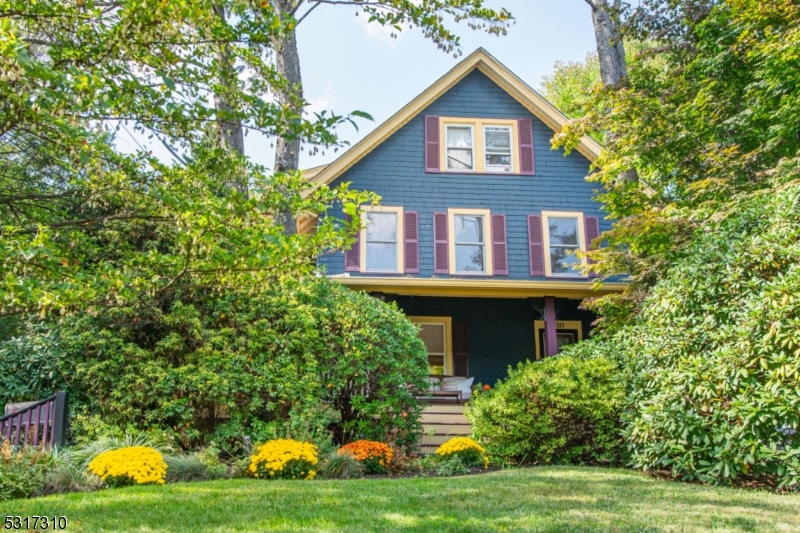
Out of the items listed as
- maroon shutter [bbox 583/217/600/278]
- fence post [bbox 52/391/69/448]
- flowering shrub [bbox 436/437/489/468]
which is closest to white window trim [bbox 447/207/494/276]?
maroon shutter [bbox 583/217/600/278]

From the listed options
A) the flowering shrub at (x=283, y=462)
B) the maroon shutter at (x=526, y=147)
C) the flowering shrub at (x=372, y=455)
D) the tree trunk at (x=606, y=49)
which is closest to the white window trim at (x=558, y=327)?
the maroon shutter at (x=526, y=147)

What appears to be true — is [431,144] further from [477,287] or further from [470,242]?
Result: [477,287]

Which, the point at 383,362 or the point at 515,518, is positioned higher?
the point at 383,362

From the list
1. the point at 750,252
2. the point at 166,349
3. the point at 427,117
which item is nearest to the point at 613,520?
the point at 750,252

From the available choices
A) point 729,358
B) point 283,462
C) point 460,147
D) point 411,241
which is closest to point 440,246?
point 411,241

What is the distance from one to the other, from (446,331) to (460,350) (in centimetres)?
56

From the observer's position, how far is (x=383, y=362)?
28.5ft

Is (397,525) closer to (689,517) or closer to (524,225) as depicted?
(689,517)

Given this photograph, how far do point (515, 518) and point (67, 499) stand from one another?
140 inches

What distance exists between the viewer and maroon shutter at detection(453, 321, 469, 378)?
14555mm

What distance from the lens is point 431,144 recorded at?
14828 mm

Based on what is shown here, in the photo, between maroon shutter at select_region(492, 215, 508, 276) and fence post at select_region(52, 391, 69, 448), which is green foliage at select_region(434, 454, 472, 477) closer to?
fence post at select_region(52, 391, 69, 448)

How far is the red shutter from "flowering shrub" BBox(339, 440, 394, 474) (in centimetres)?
646

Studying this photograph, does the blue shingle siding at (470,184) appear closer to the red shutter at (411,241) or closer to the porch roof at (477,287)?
the red shutter at (411,241)
